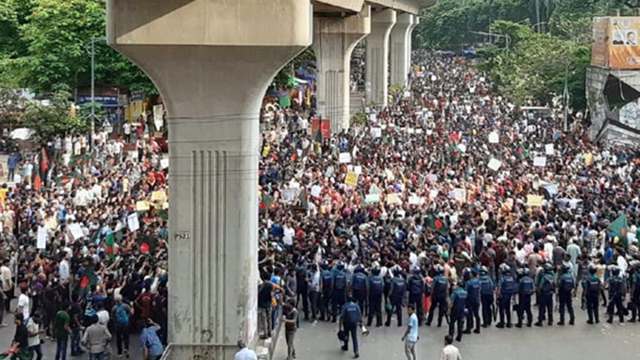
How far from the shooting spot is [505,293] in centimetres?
2125

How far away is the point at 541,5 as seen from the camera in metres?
126

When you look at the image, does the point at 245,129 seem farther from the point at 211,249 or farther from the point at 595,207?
the point at 595,207

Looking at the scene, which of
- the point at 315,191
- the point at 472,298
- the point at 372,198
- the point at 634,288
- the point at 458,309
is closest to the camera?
the point at 458,309

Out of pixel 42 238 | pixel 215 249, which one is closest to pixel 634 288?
pixel 215 249

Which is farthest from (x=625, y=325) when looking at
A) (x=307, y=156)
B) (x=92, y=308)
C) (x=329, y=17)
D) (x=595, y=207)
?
(x=329, y=17)

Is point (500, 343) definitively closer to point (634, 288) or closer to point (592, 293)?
point (592, 293)

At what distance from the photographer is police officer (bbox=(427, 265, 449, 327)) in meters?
21.0

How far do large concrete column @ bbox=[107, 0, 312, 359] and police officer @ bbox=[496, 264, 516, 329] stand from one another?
5.01 m

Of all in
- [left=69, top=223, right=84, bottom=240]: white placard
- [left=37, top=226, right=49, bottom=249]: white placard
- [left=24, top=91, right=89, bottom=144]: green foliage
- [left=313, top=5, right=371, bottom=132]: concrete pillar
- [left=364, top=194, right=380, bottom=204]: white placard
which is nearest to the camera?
[left=37, top=226, right=49, bottom=249]: white placard

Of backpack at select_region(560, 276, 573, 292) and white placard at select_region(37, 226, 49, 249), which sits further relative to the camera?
white placard at select_region(37, 226, 49, 249)

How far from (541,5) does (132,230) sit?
107765 millimetres

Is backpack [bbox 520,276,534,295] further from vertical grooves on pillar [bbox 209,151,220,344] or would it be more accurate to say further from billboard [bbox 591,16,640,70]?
billboard [bbox 591,16,640,70]

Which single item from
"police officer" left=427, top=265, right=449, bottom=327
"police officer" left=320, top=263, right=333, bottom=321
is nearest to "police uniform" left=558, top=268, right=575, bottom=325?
"police officer" left=427, top=265, right=449, bottom=327

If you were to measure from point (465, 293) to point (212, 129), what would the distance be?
5819 millimetres
